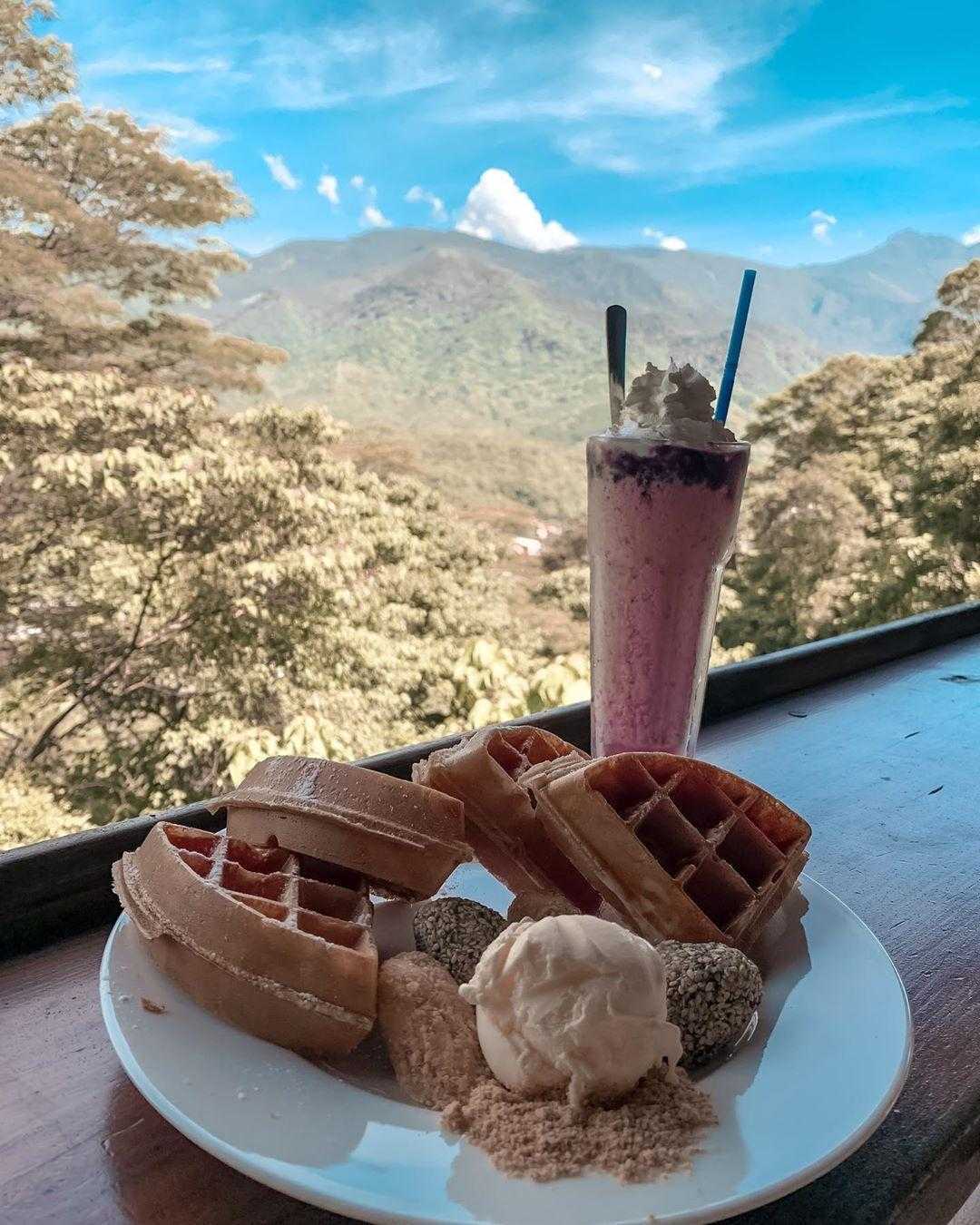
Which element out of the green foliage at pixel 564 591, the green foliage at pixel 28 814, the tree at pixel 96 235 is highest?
the tree at pixel 96 235

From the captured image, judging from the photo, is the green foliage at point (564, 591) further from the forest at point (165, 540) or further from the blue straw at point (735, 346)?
the blue straw at point (735, 346)

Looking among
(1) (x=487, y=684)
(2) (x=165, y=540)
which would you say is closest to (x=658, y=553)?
(1) (x=487, y=684)

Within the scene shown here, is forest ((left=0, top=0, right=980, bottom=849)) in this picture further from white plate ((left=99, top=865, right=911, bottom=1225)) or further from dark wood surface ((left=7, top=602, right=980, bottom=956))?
white plate ((left=99, top=865, right=911, bottom=1225))

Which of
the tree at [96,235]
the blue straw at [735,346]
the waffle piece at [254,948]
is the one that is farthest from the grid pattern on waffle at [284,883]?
the tree at [96,235]

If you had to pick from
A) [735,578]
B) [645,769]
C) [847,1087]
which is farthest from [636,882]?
[735,578]

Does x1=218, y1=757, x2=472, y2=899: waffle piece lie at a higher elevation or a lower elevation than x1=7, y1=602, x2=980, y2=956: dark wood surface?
higher

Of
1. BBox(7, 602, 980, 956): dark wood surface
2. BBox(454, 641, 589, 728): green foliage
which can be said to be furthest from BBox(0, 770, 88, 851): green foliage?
BBox(7, 602, 980, 956): dark wood surface
